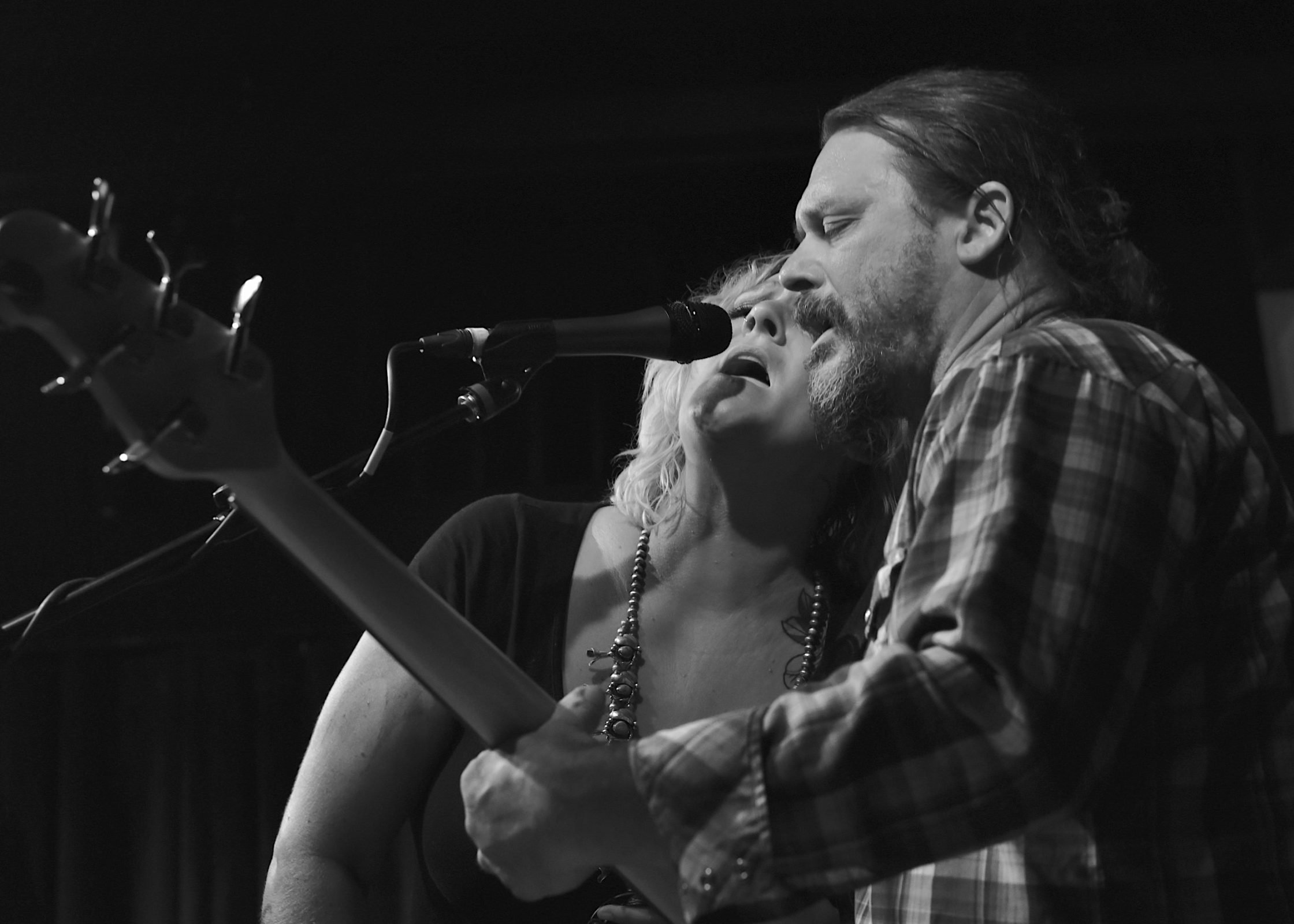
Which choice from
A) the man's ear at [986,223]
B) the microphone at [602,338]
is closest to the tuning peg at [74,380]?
the microphone at [602,338]

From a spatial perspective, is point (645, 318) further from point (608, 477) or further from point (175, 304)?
point (608, 477)

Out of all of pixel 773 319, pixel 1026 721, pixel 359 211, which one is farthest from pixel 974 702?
pixel 359 211

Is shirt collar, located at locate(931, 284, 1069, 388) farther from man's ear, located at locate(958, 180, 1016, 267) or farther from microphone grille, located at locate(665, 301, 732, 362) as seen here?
microphone grille, located at locate(665, 301, 732, 362)

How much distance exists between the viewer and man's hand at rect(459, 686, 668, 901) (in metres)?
0.97

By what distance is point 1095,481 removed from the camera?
3.08ft

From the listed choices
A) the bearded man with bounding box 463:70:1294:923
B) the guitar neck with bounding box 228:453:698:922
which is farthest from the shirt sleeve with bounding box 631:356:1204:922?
the guitar neck with bounding box 228:453:698:922

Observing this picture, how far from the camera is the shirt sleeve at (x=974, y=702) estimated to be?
0.90 metres

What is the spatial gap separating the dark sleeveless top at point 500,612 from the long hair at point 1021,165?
2.32ft

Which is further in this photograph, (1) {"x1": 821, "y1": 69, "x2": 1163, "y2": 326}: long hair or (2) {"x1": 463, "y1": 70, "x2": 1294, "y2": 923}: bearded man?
(1) {"x1": 821, "y1": 69, "x2": 1163, "y2": 326}: long hair

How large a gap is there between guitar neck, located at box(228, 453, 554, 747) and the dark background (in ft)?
5.95

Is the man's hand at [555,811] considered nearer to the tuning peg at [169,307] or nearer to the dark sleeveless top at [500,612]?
the tuning peg at [169,307]

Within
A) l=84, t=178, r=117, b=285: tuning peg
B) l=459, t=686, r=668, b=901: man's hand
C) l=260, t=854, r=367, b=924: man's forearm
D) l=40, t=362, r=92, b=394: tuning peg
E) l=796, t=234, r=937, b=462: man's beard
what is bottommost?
l=260, t=854, r=367, b=924: man's forearm

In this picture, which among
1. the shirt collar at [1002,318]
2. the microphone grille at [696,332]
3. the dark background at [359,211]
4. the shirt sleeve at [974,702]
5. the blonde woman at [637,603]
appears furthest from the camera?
the dark background at [359,211]

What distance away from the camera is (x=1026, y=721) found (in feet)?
2.89
